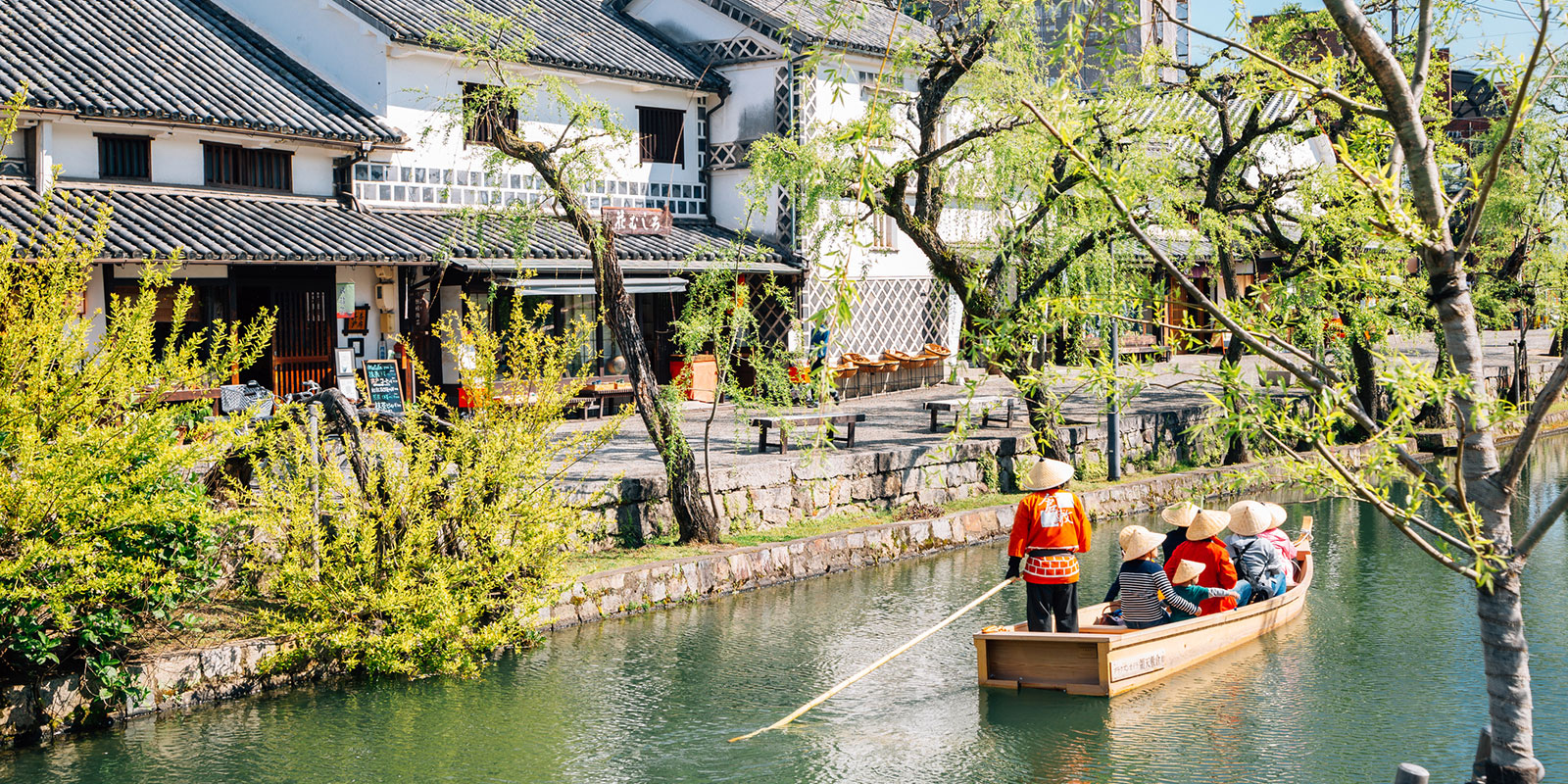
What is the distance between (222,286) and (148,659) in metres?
8.53

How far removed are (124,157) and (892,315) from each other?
13382 mm

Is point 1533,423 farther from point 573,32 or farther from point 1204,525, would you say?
point 573,32

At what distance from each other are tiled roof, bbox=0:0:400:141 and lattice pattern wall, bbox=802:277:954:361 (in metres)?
8.72

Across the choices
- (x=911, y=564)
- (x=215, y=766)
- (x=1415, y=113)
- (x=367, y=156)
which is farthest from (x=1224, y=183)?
(x=215, y=766)

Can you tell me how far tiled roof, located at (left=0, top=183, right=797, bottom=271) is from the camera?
586 inches

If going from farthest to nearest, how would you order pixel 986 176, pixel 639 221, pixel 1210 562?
pixel 639 221, pixel 986 176, pixel 1210 562

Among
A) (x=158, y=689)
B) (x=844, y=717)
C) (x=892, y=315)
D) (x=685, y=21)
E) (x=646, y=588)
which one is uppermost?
(x=685, y=21)

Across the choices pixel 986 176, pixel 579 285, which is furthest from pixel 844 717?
pixel 579 285

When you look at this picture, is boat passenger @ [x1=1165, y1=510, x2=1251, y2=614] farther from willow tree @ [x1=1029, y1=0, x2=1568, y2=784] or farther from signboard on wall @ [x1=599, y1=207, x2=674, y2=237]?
signboard on wall @ [x1=599, y1=207, x2=674, y2=237]

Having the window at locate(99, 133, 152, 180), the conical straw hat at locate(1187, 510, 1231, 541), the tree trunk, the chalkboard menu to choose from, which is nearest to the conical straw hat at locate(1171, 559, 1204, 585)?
the conical straw hat at locate(1187, 510, 1231, 541)

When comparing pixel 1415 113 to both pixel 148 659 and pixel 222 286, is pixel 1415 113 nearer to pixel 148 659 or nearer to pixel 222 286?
pixel 148 659

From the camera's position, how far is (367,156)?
18.7 metres

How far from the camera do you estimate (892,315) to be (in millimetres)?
25312

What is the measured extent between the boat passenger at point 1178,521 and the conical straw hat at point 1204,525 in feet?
0.25
